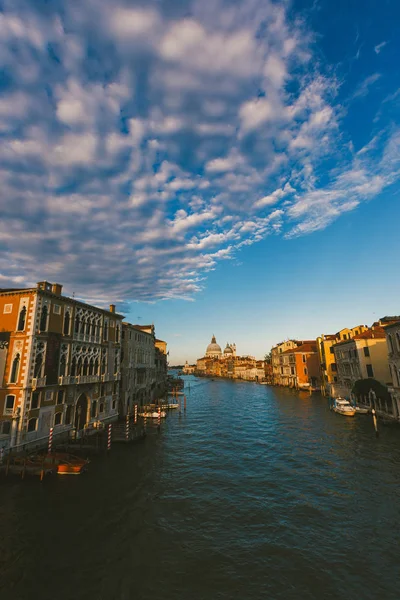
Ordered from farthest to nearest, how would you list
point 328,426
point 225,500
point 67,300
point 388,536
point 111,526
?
point 328,426 < point 67,300 < point 225,500 < point 111,526 < point 388,536

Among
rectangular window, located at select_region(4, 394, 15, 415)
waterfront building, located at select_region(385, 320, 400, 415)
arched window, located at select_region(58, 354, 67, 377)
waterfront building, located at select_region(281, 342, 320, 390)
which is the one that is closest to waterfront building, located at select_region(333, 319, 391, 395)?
waterfront building, located at select_region(385, 320, 400, 415)

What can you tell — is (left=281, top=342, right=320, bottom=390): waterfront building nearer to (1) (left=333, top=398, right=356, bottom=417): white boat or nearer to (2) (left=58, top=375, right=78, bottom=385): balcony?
(1) (left=333, top=398, right=356, bottom=417): white boat

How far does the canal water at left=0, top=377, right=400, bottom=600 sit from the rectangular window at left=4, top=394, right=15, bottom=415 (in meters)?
4.80

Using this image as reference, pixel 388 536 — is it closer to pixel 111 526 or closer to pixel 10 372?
pixel 111 526

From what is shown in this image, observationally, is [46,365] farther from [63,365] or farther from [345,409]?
[345,409]

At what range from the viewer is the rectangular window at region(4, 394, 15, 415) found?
23.0 metres

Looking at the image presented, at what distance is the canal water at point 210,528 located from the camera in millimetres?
11242

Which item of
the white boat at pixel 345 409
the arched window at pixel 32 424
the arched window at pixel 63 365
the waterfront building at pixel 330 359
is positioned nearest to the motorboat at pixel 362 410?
the white boat at pixel 345 409

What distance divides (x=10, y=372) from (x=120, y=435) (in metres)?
12.9

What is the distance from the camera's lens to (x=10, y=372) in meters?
23.8

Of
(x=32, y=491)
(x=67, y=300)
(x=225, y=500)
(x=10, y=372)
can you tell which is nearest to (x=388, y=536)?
(x=225, y=500)

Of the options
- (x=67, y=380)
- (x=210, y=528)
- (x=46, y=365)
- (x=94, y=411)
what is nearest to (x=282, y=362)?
(x=94, y=411)

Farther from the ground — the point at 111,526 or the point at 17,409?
the point at 17,409

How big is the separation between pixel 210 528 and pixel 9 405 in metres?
17.5
